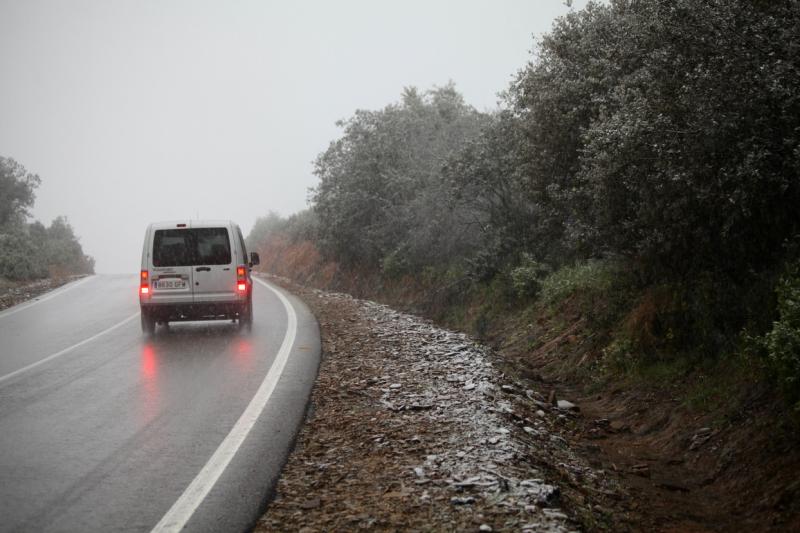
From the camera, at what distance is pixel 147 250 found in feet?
41.5

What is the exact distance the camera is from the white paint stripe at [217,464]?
415 cm

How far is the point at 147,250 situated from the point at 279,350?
4084mm

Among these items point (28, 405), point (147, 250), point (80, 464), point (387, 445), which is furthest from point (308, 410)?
point (147, 250)

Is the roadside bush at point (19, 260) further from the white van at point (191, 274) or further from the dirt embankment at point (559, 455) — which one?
the dirt embankment at point (559, 455)

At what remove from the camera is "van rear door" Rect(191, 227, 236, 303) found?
12.8 m

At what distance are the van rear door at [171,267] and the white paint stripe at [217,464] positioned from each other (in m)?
4.33

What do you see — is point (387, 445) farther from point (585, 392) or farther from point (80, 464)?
point (585, 392)

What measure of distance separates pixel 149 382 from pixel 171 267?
4745mm

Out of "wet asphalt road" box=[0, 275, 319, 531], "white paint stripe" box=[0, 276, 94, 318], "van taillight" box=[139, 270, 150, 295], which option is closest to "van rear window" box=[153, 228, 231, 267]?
"van taillight" box=[139, 270, 150, 295]

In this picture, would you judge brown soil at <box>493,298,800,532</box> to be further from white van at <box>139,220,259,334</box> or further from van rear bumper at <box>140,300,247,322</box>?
white van at <box>139,220,259,334</box>

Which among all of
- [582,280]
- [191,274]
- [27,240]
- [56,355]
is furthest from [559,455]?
[27,240]

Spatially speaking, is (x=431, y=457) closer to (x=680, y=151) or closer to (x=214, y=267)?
(x=680, y=151)

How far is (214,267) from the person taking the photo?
1288cm

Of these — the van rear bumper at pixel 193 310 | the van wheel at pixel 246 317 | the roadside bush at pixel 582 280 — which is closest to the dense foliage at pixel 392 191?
the roadside bush at pixel 582 280
